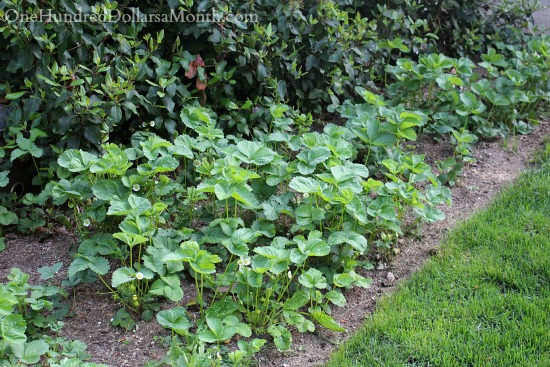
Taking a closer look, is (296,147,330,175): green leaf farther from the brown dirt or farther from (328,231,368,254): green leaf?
the brown dirt

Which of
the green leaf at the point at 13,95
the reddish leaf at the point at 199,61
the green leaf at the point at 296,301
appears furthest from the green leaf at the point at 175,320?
the reddish leaf at the point at 199,61

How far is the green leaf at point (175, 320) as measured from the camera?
9.42 feet

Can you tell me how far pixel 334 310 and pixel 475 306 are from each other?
67cm

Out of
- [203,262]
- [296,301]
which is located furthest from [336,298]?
[203,262]

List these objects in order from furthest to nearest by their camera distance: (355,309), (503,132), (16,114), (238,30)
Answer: (503,132) < (238,30) < (16,114) < (355,309)

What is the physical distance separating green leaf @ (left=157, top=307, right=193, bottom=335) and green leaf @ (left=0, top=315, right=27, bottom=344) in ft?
1.78

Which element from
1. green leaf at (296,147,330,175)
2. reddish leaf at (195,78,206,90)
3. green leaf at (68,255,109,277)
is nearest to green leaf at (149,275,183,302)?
green leaf at (68,255,109,277)

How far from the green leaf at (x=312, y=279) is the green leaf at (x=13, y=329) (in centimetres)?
121

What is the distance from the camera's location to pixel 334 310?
3.37 meters

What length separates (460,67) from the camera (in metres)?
5.07

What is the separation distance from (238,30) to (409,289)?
2040 mm

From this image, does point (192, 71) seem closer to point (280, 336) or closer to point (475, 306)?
point (280, 336)

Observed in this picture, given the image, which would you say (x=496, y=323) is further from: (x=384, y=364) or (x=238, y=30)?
(x=238, y=30)

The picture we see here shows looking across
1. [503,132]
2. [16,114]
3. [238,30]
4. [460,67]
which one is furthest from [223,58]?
[503,132]
